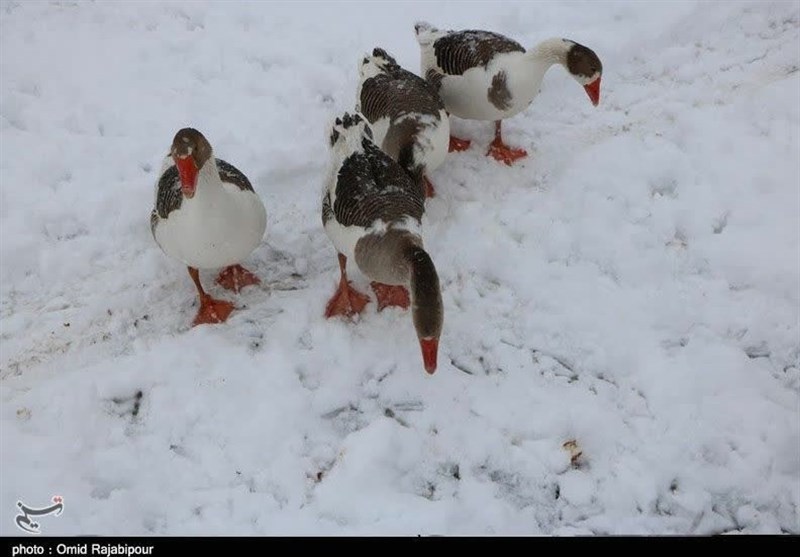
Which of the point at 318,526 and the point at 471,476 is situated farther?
the point at 471,476

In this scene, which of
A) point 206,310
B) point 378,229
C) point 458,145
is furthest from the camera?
point 458,145

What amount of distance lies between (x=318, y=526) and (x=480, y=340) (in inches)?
58.2

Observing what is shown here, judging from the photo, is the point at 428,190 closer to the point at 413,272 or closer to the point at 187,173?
the point at 413,272

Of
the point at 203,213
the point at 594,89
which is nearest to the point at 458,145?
the point at 594,89

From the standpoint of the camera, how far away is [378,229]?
3912 millimetres

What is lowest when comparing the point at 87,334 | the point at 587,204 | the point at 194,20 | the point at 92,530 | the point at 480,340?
the point at 92,530

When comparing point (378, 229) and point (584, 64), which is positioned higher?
point (584, 64)

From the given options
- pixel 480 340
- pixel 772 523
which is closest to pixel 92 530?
pixel 480 340

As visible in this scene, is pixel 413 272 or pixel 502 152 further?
pixel 502 152

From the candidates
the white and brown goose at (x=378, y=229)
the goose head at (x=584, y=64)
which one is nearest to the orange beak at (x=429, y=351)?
the white and brown goose at (x=378, y=229)

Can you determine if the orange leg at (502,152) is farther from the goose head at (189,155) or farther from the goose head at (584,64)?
the goose head at (189,155)

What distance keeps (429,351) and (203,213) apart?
4.75 feet

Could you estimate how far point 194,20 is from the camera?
244 inches

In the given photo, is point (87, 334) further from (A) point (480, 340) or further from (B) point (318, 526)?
(A) point (480, 340)
